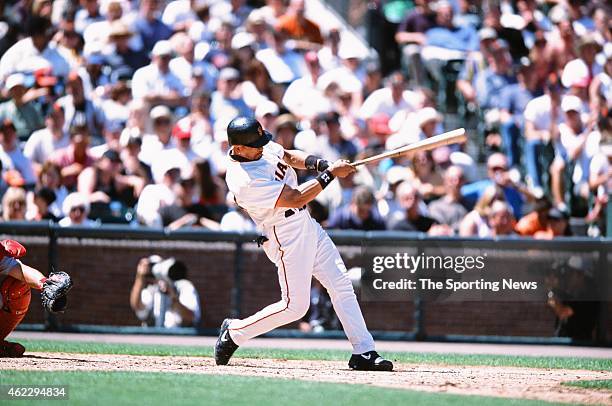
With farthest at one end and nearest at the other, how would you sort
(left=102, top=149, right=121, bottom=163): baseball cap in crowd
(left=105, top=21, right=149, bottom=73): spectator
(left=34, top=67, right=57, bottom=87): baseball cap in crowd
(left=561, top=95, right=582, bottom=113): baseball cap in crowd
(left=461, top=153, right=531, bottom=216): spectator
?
(left=105, top=21, right=149, bottom=73): spectator < (left=34, top=67, right=57, bottom=87): baseball cap in crowd < (left=561, top=95, right=582, bottom=113): baseball cap in crowd < (left=461, top=153, right=531, bottom=216): spectator < (left=102, top=149, right=121, bottom=163): baseball cap in crowd

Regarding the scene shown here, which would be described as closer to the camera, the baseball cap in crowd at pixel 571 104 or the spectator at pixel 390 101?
the baseball cap in crowd at pixel 571 104

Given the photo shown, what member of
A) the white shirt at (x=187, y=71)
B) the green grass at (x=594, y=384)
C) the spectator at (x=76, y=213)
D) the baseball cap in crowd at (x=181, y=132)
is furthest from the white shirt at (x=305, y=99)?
the green grass at (x=594, y=384)

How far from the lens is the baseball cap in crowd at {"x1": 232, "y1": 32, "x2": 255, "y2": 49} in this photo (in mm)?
14548

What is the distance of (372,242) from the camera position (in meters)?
11.7

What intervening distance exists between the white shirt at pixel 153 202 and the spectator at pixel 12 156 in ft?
4.52

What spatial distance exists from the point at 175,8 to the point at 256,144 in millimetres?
7620

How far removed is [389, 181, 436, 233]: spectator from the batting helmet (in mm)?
4242

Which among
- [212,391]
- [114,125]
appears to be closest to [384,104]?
[114,125]

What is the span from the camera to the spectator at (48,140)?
13.2 m

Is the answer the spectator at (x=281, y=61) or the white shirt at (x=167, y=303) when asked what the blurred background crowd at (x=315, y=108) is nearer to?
the spectator at (x=281, y=61)

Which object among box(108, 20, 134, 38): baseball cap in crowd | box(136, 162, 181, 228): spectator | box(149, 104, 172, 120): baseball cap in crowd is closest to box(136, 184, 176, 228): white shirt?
box(136, 162, 181, 228): spectator

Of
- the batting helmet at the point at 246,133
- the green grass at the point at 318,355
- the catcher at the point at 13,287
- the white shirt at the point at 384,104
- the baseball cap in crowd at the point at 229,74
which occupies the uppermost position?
the baseball cap in crowd at the point at 229,74

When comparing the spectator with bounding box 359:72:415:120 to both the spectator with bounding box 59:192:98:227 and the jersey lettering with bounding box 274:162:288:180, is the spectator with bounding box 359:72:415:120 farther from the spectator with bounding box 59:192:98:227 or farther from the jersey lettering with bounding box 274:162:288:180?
the jersey lettering with bounding box 274:162:288:180

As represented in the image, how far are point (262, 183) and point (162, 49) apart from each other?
21.1 feet
